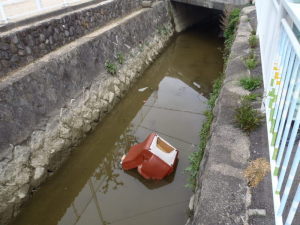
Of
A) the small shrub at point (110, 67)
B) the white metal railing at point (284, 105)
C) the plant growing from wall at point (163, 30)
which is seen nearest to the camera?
the white metal railing at point (284, 105)

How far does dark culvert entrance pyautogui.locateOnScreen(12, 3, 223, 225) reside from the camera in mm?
4438

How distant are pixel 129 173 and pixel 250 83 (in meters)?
2.73

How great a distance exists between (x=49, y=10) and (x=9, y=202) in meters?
4.93

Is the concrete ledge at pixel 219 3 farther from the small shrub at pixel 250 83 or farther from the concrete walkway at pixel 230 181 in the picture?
the concrete walkway at pixel 230 181

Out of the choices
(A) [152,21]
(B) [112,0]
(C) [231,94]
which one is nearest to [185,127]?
(C) [231,94]

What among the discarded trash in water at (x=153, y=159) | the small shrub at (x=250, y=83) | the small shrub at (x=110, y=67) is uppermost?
the small shrub at (x=250, y=83)

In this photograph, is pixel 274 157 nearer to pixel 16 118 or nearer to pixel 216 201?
pixel 216 201

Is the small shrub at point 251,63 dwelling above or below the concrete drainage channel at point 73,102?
above

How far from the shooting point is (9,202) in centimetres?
424

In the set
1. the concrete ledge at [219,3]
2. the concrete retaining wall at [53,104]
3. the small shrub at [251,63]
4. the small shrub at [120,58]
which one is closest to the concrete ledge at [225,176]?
the small shrub at [251,63]

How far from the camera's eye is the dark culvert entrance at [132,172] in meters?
4.44

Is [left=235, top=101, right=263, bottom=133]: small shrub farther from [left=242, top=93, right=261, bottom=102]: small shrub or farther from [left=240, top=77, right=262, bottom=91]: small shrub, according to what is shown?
[left=240, top=77, right=262, bottom=91]: small shrub

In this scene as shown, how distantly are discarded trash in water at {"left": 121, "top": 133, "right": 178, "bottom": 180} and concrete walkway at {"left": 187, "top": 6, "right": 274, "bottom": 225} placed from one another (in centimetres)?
142

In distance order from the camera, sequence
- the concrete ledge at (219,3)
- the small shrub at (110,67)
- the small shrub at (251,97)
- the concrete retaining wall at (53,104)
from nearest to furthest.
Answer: the small shrub at (251,97)
the concrete retaining wall at (53,104)
the small shrub at (110,67)
the concrete ledge at (219,3)
